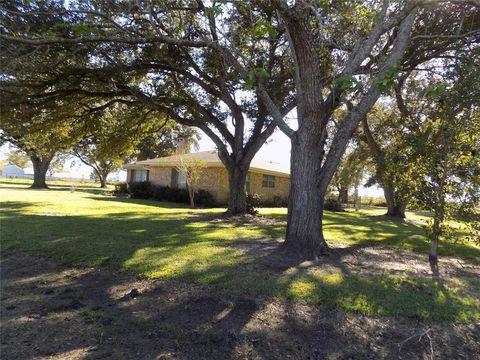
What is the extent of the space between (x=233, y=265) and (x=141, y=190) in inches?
878

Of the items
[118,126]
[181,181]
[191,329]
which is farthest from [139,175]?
[191,329]

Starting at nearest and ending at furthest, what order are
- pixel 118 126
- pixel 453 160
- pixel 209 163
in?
1. pixel 453 160
2. pixel 118 126
3. pixel 209 163

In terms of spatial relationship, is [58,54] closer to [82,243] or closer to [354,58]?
[82,243]

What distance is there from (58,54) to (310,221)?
866 cm

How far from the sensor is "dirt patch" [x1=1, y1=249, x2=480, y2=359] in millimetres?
3807

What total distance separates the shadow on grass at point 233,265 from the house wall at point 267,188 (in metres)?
15.3

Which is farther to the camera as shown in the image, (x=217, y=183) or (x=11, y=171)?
(x=11, y=171)

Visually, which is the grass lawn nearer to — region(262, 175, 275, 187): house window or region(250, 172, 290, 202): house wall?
region(250, 172, 290, 202): house wall

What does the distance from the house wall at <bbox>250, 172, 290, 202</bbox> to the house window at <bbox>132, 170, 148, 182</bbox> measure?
9.74m

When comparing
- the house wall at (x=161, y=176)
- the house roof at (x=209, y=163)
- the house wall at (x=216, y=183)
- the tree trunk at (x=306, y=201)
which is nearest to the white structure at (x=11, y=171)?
the house roof at (x=209, y=163)

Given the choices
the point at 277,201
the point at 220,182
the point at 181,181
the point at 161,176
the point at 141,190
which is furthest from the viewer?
the point at 161,176

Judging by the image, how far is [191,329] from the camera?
4.25 meters

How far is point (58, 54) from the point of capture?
430 inches

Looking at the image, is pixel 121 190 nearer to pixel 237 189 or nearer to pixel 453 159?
pixel 237 189
